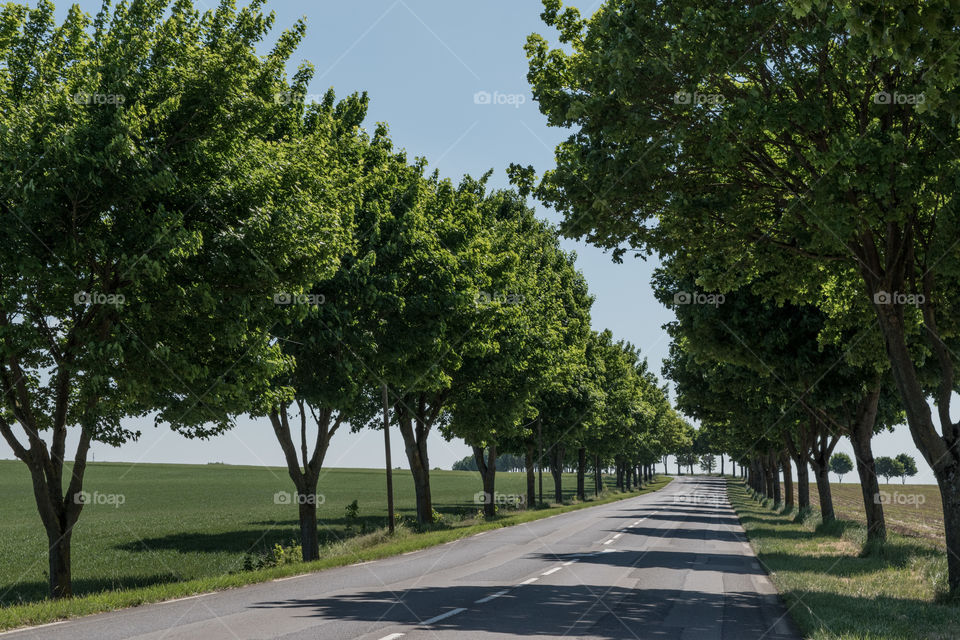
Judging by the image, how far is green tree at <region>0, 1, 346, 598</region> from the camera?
42.0ft

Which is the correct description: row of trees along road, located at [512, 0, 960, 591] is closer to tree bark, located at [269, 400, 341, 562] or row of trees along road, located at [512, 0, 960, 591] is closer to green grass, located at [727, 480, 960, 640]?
green grass, located at [727, 480, 960, 640]

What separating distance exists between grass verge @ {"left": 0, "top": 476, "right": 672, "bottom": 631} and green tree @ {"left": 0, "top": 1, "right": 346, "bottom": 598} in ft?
10.8

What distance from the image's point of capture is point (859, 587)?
48.3ft

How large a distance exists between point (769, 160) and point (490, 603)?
9.10 m

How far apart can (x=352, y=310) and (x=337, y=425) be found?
198 inches

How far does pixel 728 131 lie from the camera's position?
12.4 meters

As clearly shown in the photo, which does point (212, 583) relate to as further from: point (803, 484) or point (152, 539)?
point (803, 484)

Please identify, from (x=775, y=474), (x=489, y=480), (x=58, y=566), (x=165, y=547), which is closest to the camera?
(x=58, y=566)

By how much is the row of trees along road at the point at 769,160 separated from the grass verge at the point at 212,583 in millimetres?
9754

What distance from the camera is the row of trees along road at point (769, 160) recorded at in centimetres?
1183

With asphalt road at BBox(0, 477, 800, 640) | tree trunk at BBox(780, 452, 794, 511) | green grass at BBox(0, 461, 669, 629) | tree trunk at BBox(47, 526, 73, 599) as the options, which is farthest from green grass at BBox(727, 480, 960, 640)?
tree trunk at BBox(780, 452, 794, 511)

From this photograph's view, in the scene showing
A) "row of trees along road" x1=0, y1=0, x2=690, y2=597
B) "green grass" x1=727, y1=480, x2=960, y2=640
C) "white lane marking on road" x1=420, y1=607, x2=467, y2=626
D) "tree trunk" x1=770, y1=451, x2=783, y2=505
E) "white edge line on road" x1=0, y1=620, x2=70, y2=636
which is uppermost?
"row of trees along road" x1=0, y1=0, x2=690, y2=597

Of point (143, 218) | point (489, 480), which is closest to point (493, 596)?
point (143, 218)

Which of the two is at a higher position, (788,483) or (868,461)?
(868,461)
